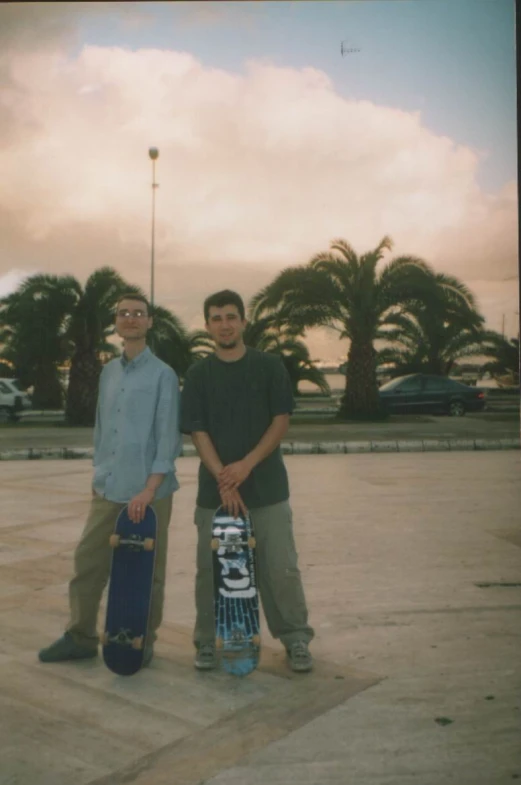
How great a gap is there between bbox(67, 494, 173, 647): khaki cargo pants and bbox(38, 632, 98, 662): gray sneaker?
3 centimetres

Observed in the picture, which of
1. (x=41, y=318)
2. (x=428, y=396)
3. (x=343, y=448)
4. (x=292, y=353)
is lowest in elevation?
(x=343, y=448)

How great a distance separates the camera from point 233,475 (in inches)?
152

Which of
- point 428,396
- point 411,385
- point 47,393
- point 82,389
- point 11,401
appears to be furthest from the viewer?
point 47,393

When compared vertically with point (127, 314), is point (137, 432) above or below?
below

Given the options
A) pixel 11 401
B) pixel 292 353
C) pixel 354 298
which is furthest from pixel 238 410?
pixel 292 353

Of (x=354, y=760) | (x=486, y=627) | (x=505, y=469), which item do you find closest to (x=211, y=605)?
(x=354, y=760)

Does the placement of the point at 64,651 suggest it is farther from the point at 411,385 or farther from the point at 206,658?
the point at 411,385

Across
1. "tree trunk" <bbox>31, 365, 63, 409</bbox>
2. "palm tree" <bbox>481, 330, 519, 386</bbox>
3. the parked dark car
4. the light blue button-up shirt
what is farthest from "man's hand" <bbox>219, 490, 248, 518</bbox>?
"palm tree" <bbox>481, 330, 519, 386</bbox>

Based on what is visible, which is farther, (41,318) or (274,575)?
(41,318)

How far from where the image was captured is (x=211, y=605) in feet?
13.2

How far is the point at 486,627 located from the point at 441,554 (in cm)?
187

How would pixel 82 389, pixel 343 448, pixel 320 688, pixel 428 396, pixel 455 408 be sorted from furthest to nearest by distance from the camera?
1. pixel 455 408
2. pixel 428 396
3. pixel 82 389
4. pixel 343 448
5. pixel 320 688

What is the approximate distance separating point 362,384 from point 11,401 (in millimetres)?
10882

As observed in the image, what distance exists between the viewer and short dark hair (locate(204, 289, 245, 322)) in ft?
13.2
